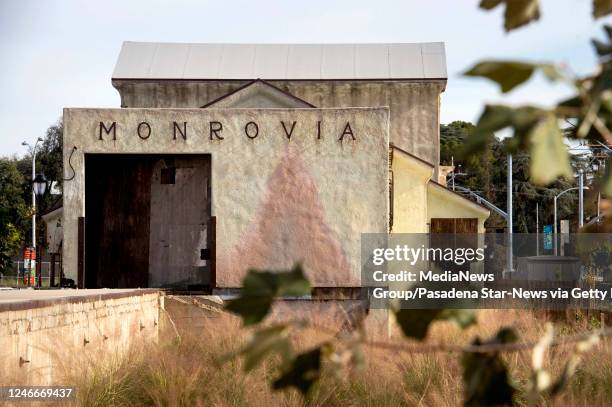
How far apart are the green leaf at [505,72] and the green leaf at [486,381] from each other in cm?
41

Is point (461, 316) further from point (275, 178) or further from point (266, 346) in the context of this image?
point (275, 178)

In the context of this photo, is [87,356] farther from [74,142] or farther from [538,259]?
[538,259]

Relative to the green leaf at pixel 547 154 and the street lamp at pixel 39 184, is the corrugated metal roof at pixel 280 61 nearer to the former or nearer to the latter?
the street lamp at pixel 39 184

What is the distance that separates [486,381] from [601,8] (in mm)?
684

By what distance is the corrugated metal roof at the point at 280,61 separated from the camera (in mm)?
29719

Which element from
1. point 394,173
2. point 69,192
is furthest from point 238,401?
point 394,173

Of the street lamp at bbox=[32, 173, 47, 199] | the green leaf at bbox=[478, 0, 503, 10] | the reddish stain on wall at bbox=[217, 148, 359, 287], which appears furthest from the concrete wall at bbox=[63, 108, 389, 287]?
the green leaf at bbox=[478, 0, 503, 10]

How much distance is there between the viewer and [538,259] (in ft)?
80.1

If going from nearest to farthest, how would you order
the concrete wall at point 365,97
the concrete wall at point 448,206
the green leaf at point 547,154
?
the green leaf at point 547,154 < the concrete wall at point 448,206 < the concrete wall at point 365,97

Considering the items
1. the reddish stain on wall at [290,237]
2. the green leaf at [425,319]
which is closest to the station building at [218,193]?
the reddish stain on wall at [290,237]

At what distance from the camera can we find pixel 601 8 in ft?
5.38

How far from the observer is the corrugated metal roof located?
29.7 m

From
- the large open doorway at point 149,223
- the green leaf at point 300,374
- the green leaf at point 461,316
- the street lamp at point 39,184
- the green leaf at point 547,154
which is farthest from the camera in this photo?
the street lamp at point 39,184

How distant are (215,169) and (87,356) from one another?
6.82m
